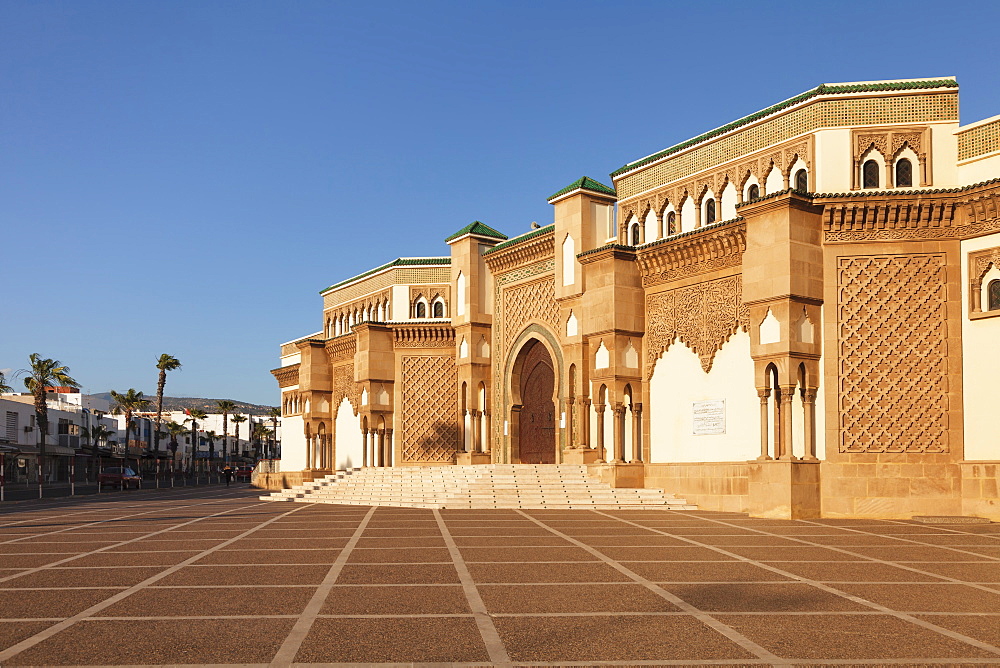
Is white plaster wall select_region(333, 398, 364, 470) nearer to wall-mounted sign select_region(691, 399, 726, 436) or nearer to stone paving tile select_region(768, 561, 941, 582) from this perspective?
wall-mounted sign select_region(691, 399, 726, 436)

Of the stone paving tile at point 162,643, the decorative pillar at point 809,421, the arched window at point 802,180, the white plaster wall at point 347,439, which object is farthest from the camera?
the white plaster wall at point 347,439

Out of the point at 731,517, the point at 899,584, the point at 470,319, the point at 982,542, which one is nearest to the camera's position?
the point at 899,584

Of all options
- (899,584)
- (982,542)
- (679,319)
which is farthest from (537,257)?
(899,584)

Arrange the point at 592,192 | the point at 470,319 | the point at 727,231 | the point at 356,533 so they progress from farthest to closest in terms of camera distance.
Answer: the point at 470,319, the point at 592,192, the point at 727,231, the point at 356,533

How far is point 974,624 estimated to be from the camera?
21.4 feet

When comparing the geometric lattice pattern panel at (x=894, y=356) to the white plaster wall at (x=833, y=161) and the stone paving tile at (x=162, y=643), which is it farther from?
the stone paving tile at (x=162, y=643)

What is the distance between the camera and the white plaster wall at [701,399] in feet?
65.5

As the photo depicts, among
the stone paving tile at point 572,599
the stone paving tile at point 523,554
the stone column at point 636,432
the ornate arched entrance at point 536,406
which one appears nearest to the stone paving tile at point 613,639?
the stone paving tile at point 572,599

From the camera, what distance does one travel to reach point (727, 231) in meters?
20.3

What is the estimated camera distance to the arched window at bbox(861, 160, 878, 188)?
62.2ft

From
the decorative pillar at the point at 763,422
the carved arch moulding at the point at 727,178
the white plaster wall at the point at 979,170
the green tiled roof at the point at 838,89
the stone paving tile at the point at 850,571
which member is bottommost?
the stone paving tile at the point at 850,571

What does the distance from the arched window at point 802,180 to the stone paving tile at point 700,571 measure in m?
11.3

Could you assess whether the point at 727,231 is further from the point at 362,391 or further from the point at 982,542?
the point at 362,391

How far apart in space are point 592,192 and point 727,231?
5.37 m
